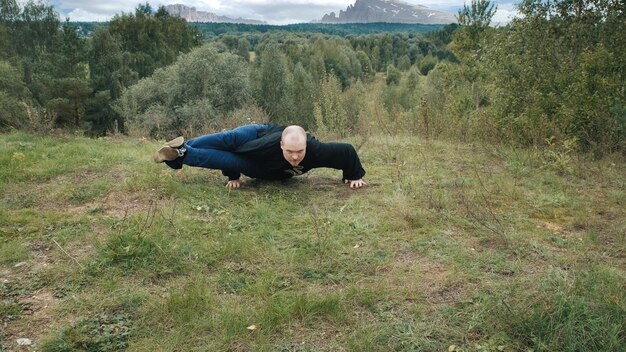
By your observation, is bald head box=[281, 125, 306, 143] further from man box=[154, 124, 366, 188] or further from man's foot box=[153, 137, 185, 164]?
man's foot box=[153, 137, 185, 164]

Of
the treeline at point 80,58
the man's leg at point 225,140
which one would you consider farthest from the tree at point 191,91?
the man's leg at point 225,140

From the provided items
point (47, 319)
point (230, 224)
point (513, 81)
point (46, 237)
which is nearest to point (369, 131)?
point (513, 81)

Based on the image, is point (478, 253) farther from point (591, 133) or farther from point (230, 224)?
point (591, 133)

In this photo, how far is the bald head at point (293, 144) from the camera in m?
4.59

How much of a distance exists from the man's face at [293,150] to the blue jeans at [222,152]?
615 mm

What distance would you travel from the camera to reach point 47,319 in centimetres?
261

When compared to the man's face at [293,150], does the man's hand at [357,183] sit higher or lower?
lower

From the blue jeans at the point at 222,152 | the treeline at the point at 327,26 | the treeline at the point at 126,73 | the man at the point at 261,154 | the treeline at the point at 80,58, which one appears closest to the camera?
the man at the point at 261,154

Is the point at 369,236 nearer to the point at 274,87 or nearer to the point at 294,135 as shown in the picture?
the point at 294,135

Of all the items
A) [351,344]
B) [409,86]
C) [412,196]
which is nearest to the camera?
[351,344]

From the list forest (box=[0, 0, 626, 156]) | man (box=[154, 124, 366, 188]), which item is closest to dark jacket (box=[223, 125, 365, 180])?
man (box=[154, 124, 366, 188])

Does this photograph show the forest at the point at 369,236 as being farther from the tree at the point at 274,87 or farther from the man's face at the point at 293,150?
the tree at the point at 274,87

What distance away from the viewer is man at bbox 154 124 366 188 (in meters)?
4.71

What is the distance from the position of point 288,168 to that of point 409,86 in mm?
56789
